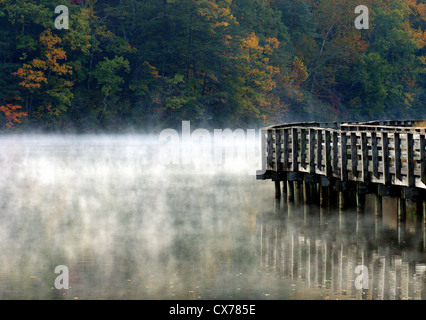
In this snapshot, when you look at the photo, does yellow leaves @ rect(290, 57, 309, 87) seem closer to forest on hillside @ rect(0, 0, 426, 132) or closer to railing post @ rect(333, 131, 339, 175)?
forest on hillside @ rect(0, 0, 426, 132)

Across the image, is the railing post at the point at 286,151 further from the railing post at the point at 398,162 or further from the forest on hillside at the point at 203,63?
the forest on hillside at the point at 203,63

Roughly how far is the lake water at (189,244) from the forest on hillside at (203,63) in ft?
92.0

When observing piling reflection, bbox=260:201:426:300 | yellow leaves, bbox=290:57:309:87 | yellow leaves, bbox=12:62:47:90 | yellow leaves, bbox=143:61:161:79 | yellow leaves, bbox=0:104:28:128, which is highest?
yellow leaves, bbox=290:57:309:87

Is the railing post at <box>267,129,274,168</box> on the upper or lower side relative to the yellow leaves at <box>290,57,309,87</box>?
lower

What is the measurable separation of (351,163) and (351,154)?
1.36 ft

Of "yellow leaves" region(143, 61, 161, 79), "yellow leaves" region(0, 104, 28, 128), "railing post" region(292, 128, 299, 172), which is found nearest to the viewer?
"railing post" region(292, 128, 299, 172)

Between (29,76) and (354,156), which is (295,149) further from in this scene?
(29,76)

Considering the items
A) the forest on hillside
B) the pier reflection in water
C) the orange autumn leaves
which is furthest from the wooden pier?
the forest on hillside

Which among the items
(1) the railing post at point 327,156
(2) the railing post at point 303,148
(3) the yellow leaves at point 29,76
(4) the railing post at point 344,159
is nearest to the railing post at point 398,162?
(4) the railing post at point 344,159

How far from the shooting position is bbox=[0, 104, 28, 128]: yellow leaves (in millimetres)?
63625

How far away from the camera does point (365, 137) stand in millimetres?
23688

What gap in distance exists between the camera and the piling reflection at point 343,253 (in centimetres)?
1583

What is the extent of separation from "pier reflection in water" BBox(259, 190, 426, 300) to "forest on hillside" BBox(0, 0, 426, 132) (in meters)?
41.6

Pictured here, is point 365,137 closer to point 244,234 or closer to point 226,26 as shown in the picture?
point 244,234
